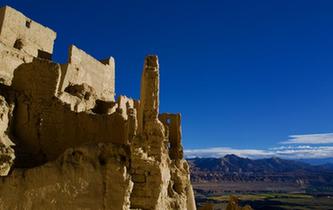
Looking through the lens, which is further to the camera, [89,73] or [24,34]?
[89,73]

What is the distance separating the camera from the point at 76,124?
708 inches

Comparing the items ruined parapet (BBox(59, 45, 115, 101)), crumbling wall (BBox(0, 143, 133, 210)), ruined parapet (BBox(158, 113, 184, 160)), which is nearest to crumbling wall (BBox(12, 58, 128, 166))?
crumbling wall (BBox(0, 143, 133, 210))

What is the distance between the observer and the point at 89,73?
31609mm

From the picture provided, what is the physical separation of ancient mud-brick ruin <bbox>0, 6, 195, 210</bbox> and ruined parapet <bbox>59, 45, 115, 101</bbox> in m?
0.10

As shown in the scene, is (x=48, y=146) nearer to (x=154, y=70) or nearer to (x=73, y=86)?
(x=154, y=70)

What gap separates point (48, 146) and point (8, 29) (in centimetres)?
1242

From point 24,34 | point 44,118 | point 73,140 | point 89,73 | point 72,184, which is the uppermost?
point 24,34

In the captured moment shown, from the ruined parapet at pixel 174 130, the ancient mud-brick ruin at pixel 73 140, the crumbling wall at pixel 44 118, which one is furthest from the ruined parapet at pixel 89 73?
the crumbling wall at pixel 44 118

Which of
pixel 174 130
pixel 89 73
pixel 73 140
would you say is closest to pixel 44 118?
pixel 73 140

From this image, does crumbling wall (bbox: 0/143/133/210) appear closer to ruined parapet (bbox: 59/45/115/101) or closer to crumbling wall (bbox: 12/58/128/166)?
crumbling wall (bbox: 12/58/128/166)

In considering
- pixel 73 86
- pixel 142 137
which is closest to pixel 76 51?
pixel 73 86

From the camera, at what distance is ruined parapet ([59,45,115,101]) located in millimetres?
26550

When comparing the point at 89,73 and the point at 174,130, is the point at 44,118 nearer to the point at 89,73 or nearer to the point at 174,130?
the point at 174,130

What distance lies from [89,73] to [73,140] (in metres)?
14.6
